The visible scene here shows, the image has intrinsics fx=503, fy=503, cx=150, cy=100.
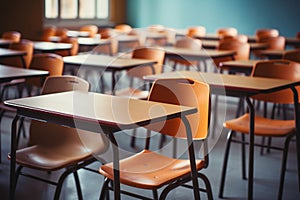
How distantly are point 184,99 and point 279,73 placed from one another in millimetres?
1378

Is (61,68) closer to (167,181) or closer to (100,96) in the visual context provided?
(100,96)

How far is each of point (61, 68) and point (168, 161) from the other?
67.5 inches

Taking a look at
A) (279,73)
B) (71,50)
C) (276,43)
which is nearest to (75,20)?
(71,50)

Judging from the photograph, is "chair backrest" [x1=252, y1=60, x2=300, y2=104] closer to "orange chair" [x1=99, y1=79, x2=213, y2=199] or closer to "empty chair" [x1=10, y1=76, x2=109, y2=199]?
"orange chair" [x1=99, y1=79, x2=213, y2=199]

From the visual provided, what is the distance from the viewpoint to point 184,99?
9.02ft

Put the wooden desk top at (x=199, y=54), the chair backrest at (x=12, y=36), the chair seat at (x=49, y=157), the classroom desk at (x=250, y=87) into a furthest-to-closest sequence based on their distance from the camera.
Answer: the chair backrest at (x=12, y=36)
the wooden desk top at (x=199, y=54)
the classroom desk at (x=250, y=87)
the chair seat at (x=49, y=157)

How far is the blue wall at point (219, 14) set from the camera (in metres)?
10.3

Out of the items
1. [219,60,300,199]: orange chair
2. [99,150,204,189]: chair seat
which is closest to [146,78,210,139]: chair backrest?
[99,150,204,189]: chair seat

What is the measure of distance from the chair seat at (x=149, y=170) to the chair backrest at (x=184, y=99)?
159mm

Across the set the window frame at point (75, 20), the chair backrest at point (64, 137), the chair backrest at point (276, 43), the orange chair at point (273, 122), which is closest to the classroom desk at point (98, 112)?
the chair backrest at point (64, 137)

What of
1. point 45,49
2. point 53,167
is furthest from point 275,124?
point 45,49

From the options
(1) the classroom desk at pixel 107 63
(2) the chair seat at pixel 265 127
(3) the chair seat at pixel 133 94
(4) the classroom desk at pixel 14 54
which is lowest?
(3) the chair seat at pixel 133 94

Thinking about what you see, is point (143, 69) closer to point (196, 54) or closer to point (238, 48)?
point (196, 54)

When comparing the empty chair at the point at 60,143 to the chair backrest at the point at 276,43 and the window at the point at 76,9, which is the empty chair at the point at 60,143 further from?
the window at the point at 76,9
